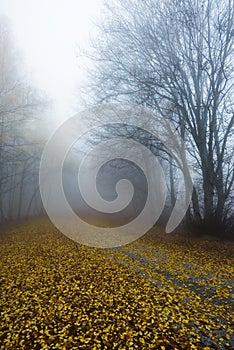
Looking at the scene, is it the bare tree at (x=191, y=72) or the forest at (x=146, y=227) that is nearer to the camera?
the forest at (x=146, y=227)

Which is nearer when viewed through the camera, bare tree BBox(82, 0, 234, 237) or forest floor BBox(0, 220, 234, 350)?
forest floor BBox(0, 220, 234, 350)

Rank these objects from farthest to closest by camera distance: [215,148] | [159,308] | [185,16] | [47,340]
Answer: [215,148]
[185,16]
[159,308]
[47,340]

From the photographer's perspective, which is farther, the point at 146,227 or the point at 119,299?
the point at 146,227

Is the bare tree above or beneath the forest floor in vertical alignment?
above

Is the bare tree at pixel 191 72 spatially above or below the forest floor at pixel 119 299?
above

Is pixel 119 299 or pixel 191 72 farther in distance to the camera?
pixel 191 72

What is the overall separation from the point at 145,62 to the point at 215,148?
15.4ft

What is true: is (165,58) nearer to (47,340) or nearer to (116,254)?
(116,254)

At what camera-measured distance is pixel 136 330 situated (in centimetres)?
311

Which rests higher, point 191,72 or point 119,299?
point 191,72

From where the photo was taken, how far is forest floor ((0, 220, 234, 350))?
2.98 metres

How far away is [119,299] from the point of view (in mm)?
3986

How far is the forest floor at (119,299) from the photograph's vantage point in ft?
9.78

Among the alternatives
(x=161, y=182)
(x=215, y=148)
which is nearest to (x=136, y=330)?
(x=215, y=148)
